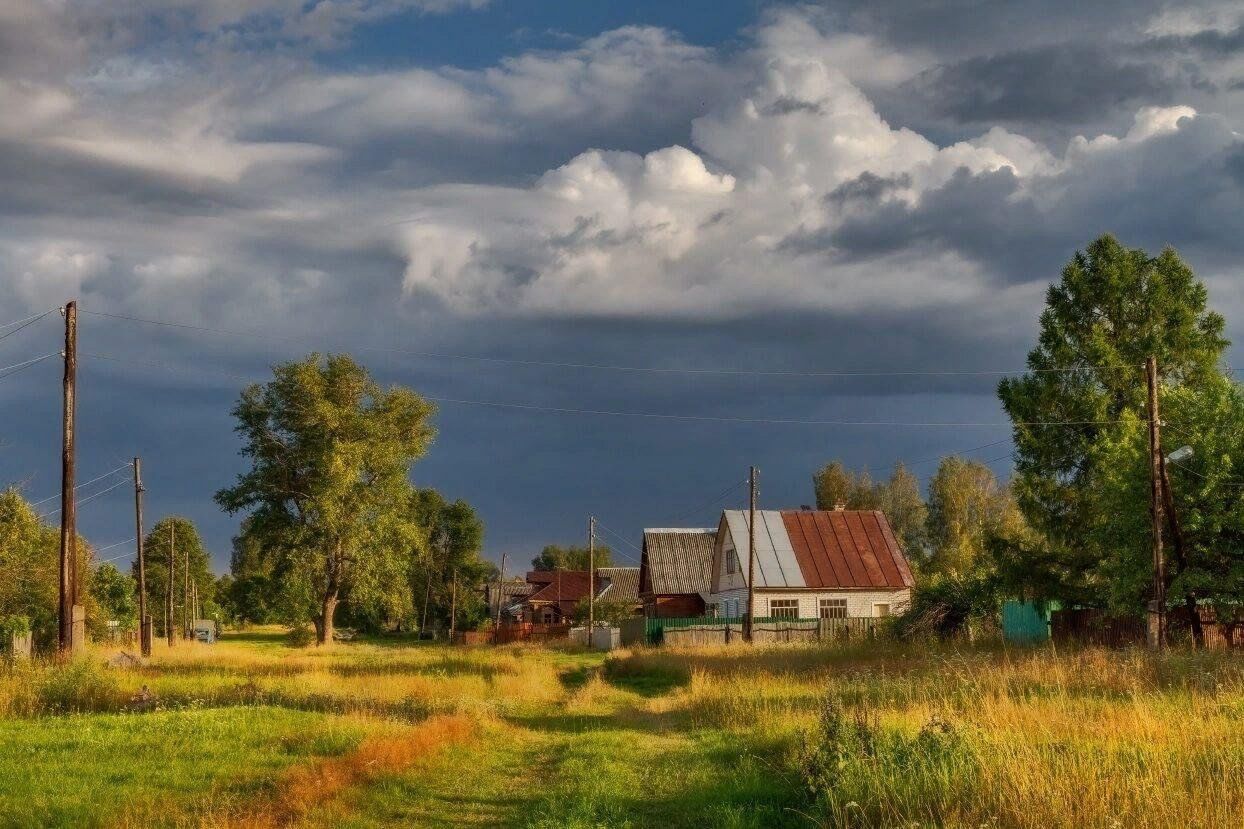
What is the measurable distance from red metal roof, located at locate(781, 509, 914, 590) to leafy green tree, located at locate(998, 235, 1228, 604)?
924 inches

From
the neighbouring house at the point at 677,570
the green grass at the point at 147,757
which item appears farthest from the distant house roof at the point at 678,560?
the green grass at the point at 147,757

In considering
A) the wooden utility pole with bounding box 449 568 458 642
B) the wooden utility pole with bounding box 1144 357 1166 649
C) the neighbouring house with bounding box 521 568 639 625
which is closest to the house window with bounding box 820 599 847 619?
the wooden utility pole with bounding box 1144 357 1166 649

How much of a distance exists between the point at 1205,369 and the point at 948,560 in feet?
135

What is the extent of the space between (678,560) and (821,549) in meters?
12.2

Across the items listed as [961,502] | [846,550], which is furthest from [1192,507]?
[961,502]

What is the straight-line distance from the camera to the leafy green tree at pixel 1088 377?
1371 inches

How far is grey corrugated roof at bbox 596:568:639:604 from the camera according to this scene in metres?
102

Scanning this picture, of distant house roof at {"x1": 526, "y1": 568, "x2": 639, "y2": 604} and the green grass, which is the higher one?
the green grass

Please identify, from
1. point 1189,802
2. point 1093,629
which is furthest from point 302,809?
point 1093,629

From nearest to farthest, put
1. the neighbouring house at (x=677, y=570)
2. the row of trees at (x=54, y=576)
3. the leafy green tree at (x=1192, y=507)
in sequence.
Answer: the leafy green tree at (x=1192, y=507) < the row of trees at (x=54, y=576) < the neighbouring house at (x=677, y=570)

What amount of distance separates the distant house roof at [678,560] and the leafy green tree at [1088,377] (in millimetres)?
34179

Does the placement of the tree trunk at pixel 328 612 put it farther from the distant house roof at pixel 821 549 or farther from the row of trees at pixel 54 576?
the distant house roof at pixel 821 549

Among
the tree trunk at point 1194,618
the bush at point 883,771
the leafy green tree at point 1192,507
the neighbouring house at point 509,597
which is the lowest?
the neighbouring house at point 509,597

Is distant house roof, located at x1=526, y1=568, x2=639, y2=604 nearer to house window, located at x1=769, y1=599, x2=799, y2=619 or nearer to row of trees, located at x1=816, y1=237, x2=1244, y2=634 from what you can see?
house window, located at x1=769, y1=599, x2=799, y2=619
